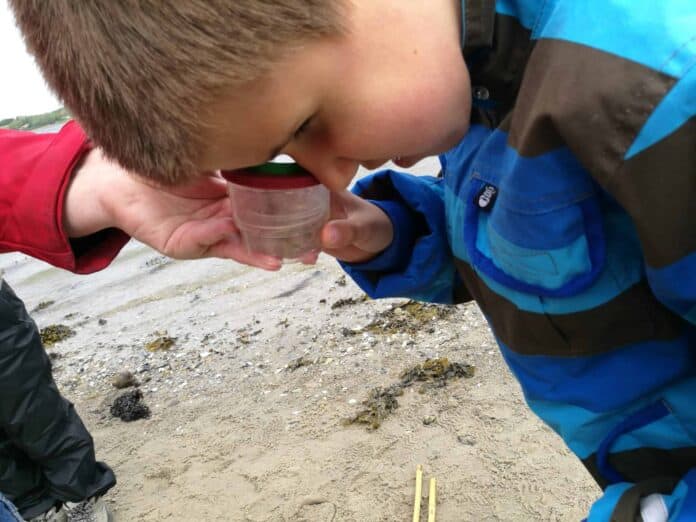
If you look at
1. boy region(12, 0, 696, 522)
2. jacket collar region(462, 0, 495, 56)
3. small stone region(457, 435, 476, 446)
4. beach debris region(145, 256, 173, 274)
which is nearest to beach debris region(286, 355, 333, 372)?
small stone region(457, 435, 476, 446)

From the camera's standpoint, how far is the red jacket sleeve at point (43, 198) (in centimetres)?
175

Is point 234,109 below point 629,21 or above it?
below

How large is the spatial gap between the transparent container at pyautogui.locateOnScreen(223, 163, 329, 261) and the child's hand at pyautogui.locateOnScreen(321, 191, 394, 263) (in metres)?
0.04

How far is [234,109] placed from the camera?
1029mm

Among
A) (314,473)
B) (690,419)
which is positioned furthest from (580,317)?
(314,473)

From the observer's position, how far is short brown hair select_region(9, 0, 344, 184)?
0.97 m

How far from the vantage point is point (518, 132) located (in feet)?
3.51

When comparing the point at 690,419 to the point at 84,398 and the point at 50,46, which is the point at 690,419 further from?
the point at 84,398

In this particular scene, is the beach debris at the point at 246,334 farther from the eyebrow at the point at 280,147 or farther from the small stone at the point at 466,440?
the eyebrow at the point at 280,147

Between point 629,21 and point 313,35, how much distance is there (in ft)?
1.43

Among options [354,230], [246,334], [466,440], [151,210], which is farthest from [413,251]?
[246,334]

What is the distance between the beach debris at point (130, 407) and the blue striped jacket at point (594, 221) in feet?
10.0

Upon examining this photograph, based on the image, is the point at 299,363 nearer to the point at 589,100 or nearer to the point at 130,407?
the point at 130,407

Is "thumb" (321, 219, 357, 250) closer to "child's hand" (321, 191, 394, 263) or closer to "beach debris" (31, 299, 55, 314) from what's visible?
"child's hand" (321, 191, 394, 263)
